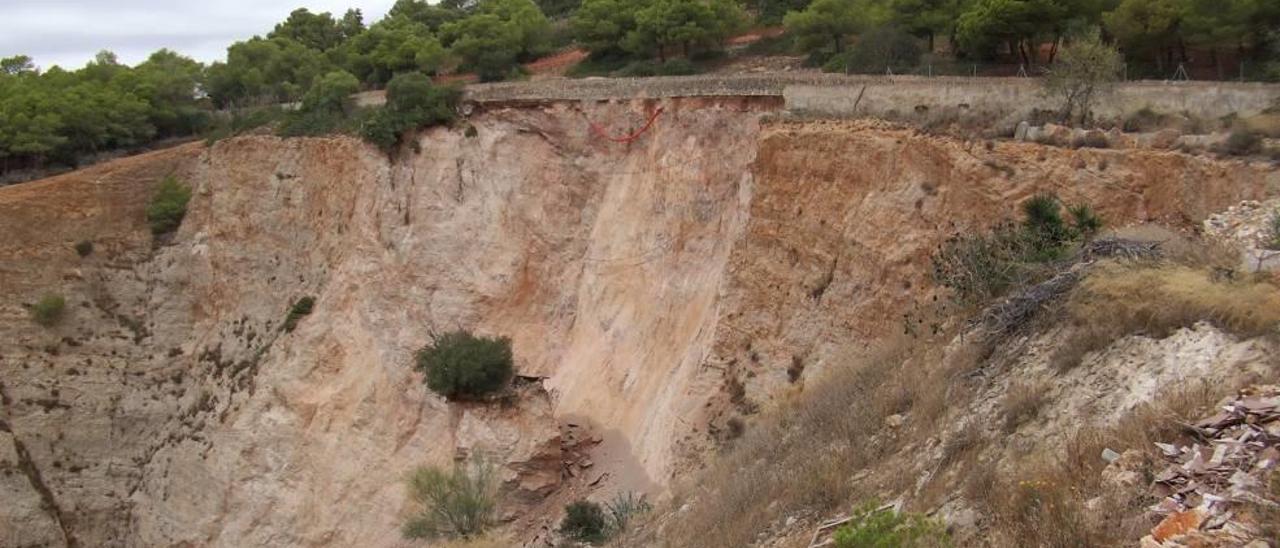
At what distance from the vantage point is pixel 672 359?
23297mm

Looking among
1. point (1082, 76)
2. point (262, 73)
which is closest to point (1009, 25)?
point (1082, 76)

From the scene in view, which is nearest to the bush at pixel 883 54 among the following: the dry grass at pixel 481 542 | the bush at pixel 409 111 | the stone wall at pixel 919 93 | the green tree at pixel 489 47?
the stone wall at pixel 919 93

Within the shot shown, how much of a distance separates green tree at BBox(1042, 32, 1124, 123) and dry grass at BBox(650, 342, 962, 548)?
6.67 metres

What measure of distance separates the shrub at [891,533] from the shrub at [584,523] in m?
10.5

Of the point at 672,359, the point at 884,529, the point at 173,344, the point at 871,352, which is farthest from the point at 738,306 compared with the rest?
the point at 173,344

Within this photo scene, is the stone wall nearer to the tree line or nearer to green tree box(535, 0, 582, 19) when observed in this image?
the tree line

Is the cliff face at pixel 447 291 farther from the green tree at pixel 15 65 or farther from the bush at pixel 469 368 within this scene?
the green tree at pixel 15 65

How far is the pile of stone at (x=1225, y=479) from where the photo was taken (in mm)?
6453

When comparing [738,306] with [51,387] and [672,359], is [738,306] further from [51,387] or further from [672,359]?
[51,387]

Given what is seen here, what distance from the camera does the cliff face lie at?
1966cm

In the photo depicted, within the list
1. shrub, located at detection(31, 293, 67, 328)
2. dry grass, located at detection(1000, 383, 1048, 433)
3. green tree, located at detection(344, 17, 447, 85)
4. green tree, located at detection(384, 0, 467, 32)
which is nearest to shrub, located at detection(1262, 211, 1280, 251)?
dry grass, located at detection(1000, 383, 1048, 433)

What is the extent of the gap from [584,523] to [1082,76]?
12190 mm

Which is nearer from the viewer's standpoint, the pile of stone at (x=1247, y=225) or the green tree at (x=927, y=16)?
the pile of stone at (x=1247, y=225)

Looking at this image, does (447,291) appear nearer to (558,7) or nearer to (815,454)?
(815,454)
